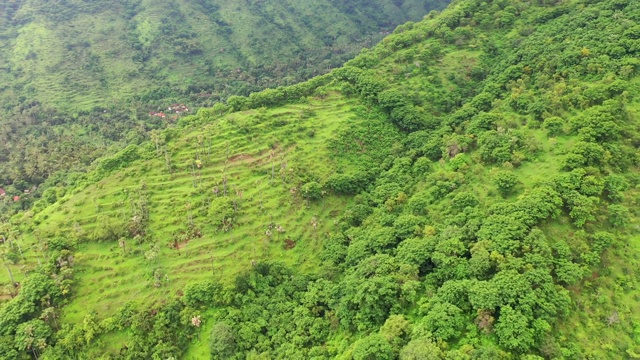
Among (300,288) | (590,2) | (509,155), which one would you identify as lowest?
(300,288)

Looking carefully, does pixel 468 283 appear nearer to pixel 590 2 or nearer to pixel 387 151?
pixel 387 151

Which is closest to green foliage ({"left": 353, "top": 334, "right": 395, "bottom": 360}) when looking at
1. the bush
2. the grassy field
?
the grassy field

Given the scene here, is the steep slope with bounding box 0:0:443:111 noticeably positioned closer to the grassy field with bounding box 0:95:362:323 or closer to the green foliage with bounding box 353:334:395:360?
the grassy field with bounding box 0:95:362:323

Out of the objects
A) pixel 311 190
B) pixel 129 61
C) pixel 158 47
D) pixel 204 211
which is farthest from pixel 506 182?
pixel 158 47

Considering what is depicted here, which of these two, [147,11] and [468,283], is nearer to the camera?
[468,283]

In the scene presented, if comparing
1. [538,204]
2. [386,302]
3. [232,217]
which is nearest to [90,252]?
[232,217]
